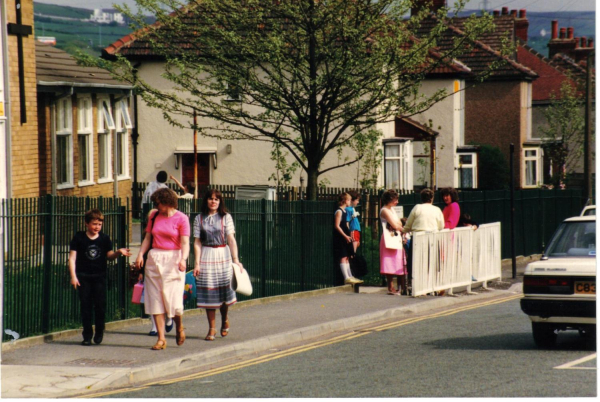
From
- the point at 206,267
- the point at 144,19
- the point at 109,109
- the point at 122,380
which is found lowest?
the point at 122,380

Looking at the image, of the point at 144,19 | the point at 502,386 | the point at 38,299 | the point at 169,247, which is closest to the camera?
the point at 502,386

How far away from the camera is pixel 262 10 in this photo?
20203mm

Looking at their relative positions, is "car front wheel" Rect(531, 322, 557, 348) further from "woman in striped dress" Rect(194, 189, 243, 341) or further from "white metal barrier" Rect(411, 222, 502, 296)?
"white metal barrier" Rect(411, 222, 502, 296)

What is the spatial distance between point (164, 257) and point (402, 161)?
90.3 feet

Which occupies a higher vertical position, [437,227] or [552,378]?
[437,227]

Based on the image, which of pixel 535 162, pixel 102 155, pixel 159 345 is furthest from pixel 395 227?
pixel 535 162

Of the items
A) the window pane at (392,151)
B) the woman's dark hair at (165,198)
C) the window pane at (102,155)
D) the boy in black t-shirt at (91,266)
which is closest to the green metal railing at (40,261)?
the boy in black t-shirt at (91,266)

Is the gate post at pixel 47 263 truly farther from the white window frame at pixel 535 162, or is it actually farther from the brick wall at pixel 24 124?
the white window frame at pixel 535 162

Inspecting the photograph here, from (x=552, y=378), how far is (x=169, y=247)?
4.19 meters

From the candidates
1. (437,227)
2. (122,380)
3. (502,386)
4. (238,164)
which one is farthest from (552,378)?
(238,164)

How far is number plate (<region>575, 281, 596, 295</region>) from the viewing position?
33.0 feet

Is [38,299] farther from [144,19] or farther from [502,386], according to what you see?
[144,19]

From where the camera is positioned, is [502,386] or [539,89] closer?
[502,386]

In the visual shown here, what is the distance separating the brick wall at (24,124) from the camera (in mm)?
17422
